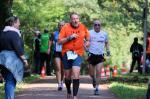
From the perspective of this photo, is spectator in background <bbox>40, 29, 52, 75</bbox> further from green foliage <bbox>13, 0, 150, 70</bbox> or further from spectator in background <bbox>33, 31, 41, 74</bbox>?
green foliage <bbox>13, 0, 150, 70</bbox>

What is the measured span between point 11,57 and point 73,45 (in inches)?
77.4

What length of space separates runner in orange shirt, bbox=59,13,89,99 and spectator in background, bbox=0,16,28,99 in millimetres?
1636

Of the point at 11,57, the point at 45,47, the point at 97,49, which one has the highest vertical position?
the point at 11,57

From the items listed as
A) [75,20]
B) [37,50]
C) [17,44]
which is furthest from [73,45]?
[37,50]

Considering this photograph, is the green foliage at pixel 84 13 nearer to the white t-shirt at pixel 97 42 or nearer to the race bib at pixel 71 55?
the white t-shirt at pixel 97 42

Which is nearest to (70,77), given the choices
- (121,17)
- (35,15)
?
(35,15)

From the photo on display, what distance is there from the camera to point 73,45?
541 inches

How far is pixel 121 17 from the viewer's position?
3719cm

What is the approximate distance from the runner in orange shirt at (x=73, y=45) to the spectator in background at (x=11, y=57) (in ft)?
5.37

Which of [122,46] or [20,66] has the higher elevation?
[20,66]

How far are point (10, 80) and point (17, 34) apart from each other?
0.94 meters

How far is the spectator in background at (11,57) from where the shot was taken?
12219 mm

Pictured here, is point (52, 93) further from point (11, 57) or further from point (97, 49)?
point (11, 57)

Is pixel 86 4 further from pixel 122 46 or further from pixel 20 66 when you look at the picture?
pixel 20 66
